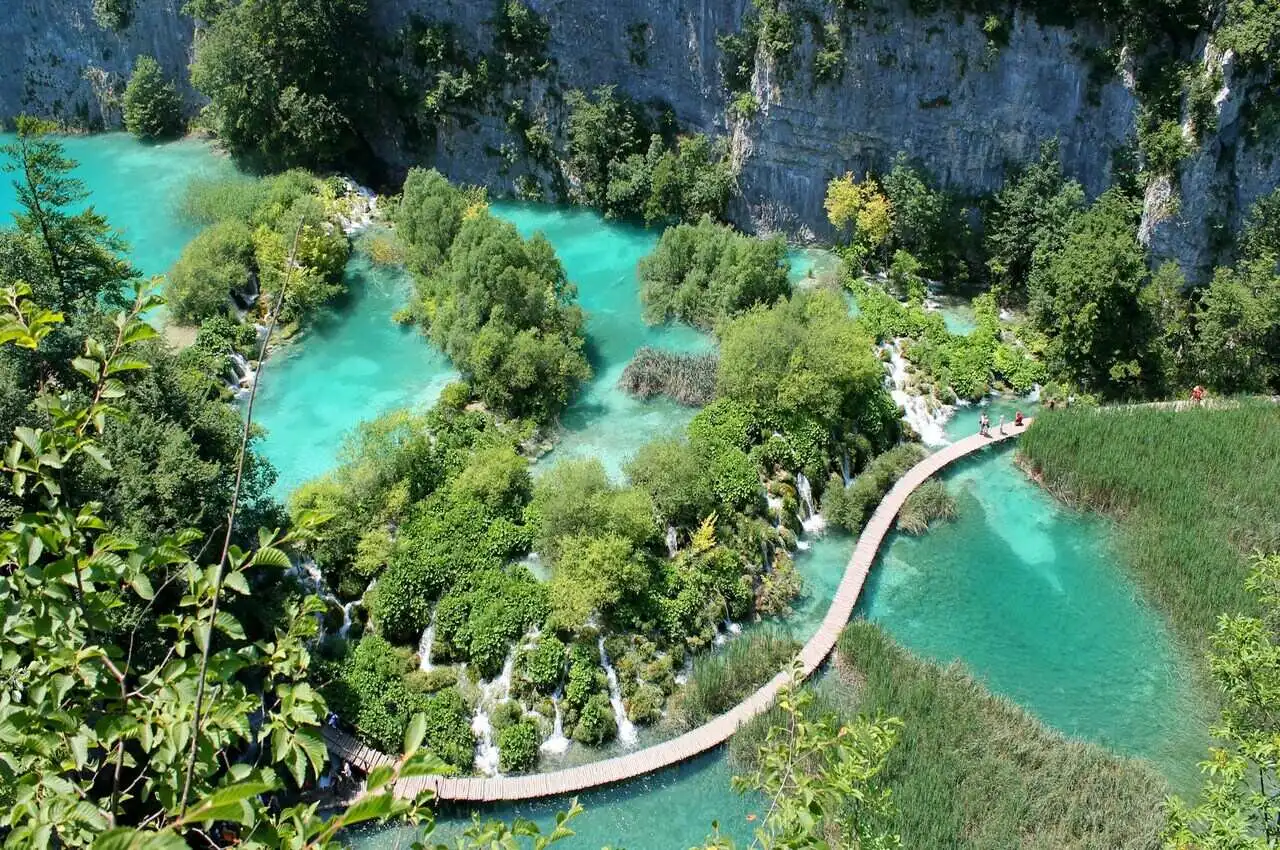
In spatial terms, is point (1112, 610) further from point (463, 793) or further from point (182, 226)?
point (182, 226)

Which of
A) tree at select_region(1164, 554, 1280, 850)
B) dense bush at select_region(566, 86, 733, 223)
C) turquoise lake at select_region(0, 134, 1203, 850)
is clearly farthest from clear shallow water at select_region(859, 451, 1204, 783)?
dense bush at select_region(566, 86, 733, 223)

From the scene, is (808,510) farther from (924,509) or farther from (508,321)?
(508,321)

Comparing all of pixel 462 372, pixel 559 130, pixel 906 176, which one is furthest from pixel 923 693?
pixel 559 130

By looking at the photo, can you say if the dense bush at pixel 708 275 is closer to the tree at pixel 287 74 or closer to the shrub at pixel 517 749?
the shrub at pixel 517 749

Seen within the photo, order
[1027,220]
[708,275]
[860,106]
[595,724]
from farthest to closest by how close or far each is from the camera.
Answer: [860,106], [708,275], [1027,220], [595,724]

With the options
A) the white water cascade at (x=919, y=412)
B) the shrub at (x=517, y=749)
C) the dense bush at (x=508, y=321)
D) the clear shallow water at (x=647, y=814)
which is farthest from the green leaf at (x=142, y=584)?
the white water cascade at (x=919, y=412)

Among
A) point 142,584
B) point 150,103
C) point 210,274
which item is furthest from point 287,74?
point 142,584
